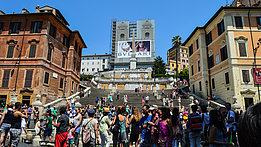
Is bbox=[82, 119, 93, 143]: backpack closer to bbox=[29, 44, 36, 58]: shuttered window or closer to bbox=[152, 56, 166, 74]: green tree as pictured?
bbox=[29, 44, 36, 58]: shuttered window

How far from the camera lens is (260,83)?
19422 millimetres

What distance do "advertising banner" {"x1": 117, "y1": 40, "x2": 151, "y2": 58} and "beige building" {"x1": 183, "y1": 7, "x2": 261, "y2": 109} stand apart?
48210mm

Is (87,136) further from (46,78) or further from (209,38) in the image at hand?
(209,38)

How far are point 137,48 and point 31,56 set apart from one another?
55.5 metres

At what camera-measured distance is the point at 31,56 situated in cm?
2228

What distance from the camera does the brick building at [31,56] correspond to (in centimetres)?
2116

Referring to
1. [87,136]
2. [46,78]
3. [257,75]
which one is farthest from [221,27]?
Result: [46,78]

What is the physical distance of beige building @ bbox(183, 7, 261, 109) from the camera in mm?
19516

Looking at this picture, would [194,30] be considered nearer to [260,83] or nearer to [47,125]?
[260,83]

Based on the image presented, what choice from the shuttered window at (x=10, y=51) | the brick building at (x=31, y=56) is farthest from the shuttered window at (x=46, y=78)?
the shuttered window at (x=10, y=51)

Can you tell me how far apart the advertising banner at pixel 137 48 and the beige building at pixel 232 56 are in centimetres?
4821

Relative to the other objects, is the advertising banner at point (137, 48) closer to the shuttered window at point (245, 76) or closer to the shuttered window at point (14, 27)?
the shuttered window at point (14, 27)

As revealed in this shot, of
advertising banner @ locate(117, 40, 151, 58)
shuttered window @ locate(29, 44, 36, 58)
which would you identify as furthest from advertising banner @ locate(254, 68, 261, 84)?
advertising banner @ locate(117, 40, 151, 58)

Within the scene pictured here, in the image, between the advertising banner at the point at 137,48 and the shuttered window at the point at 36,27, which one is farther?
the advertising banner at the point at 137,48
